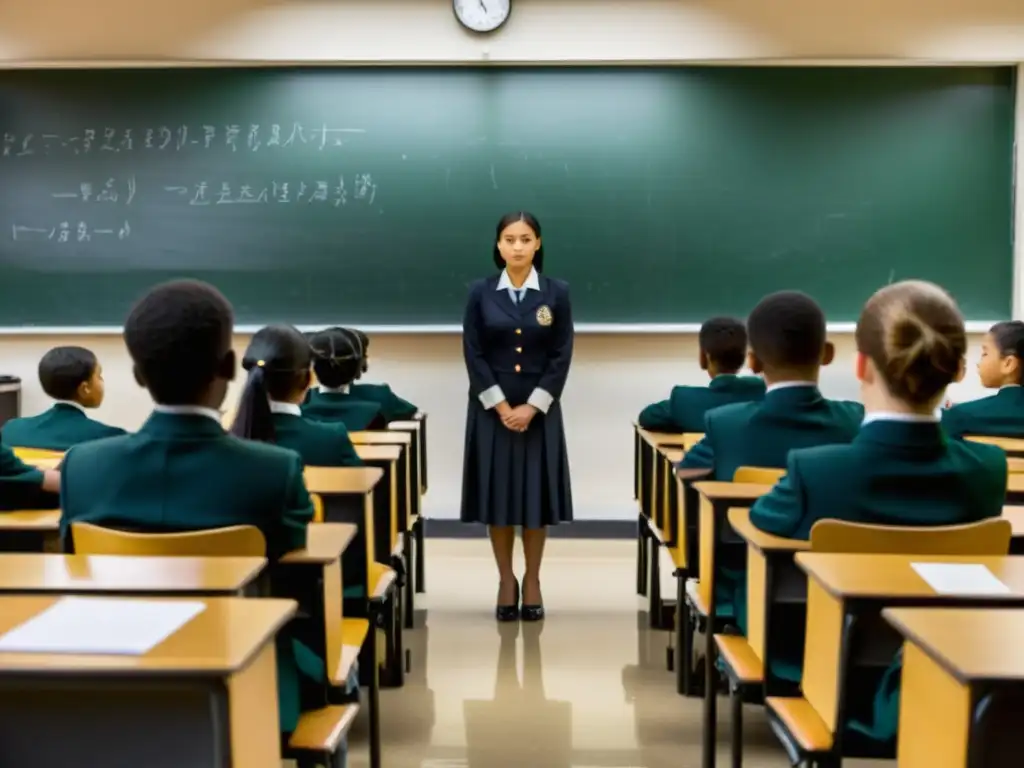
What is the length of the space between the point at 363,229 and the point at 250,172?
0.64 metres

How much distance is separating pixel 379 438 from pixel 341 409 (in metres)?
0.34

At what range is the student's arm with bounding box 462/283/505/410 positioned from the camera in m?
3.99

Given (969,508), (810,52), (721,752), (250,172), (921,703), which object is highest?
(810,52)

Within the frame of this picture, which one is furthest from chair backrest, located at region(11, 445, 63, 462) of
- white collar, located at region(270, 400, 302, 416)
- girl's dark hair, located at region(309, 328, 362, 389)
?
girl's dark hair, located at region(309, 328, 362, 389)

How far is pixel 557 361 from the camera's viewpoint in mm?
4047

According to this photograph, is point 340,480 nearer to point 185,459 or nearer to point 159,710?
point 185,459

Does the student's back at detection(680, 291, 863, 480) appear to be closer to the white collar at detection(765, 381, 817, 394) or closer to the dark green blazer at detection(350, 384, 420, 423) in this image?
the white collar at detection(765, 381, 817, 394)

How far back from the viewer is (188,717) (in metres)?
1.28

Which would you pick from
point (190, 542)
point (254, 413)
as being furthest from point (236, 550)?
point (254, 413)

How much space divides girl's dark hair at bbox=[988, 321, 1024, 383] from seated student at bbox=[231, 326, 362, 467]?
2.29 meters

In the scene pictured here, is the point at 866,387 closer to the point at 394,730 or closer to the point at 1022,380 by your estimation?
the point at 394,730

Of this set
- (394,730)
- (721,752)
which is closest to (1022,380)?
(721,752)

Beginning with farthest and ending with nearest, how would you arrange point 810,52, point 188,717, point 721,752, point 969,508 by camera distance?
point 810,52
point 721,752
point 969,508
point 188,717

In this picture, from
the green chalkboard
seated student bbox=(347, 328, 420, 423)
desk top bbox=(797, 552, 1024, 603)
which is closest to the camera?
desk top bbox=(797, 552, 1024, 603)
